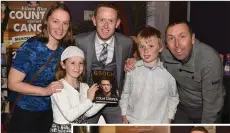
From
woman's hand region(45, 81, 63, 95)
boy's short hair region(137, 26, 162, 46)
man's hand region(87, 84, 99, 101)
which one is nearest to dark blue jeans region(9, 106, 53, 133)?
woman's hand region(45, 81, 63, 95)

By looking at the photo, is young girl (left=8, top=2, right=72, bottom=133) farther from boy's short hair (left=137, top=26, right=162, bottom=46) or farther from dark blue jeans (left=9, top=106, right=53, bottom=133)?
boy's short hair (left=137, top=26, right=162, bottom=46)

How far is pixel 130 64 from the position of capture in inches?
72.4

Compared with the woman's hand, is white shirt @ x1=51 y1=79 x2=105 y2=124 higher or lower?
lower

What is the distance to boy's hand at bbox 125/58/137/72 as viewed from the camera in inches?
72.3

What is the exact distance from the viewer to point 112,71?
6.00 ft

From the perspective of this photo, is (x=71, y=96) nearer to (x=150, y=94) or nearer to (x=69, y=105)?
(x=69, y=105)

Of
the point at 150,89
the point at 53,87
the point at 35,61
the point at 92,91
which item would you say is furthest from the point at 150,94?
the point at 35,61

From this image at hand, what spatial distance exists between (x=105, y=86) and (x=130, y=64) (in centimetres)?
20

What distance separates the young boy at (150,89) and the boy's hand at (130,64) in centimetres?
2

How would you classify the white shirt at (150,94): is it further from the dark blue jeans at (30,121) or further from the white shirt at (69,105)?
the dark blue jeans at (30,121)

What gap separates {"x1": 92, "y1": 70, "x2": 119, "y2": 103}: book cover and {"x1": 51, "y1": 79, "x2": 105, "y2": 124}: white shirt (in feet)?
0.20

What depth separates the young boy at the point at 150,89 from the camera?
1816 millimetres

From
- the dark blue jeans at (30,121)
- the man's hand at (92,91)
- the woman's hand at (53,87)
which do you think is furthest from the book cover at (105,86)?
the dark blue jeans at (30,121)

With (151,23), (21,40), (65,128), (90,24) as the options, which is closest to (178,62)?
(151,23)
